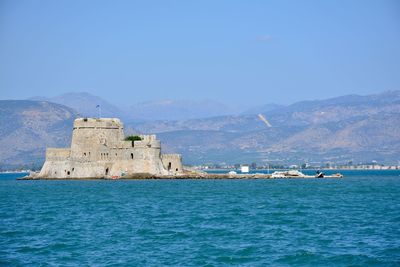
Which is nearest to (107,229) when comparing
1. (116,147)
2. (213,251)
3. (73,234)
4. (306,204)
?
(73,234)

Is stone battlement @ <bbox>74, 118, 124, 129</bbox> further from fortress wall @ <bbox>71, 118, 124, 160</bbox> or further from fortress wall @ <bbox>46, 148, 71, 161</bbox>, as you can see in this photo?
fortress wall @ <bbox>46, 148, 71, 161</bbox>

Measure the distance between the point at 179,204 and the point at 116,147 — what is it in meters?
35.1

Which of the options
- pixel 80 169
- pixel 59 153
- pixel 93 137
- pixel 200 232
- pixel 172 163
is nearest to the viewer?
pixel 200 232

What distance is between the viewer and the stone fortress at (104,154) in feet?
271

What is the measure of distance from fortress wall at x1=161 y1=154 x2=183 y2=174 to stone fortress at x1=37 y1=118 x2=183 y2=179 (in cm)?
246

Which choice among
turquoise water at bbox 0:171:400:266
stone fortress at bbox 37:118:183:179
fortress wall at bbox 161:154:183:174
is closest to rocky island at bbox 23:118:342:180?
stone fortress at bbox 37:118:183:179

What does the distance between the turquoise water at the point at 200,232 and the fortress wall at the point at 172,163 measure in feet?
116

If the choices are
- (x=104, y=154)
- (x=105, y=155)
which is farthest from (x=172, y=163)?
(x=104, y=154)

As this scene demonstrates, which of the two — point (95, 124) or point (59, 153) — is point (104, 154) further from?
point (59, 153)

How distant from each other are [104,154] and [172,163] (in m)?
8.70

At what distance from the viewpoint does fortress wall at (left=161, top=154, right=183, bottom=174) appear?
88125mm

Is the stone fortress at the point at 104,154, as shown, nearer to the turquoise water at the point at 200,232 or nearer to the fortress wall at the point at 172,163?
the fortress wall at the point at 172,163

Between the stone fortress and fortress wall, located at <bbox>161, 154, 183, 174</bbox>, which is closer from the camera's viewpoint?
the stone fortress

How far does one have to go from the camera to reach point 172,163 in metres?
89.1
